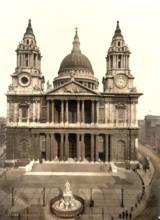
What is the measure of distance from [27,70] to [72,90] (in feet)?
30.3

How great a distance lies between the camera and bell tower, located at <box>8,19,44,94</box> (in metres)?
46.0

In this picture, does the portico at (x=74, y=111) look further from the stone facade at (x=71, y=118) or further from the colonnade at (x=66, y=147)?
the colonnade at (x=66, y=147)

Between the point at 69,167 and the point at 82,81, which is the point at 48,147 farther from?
the point at 82,81

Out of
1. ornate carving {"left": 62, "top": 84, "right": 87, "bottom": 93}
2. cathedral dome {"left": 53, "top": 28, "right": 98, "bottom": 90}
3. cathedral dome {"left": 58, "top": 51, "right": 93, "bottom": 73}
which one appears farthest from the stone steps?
cathedral dome {"left": 58, "top": 51, "right": 93, "bottom": 73}

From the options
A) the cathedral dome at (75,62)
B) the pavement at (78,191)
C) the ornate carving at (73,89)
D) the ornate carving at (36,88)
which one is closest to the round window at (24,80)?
the ornate carving at (36,88)

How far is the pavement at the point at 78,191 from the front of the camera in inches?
1013

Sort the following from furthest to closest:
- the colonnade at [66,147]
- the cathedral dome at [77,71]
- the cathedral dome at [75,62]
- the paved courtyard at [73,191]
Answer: the cathedral dome at [75,62], the cathedral dome at [77,71], the colonnade at [66,147], the paved courtyard at [73,191]

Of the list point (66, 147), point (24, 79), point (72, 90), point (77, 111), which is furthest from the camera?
point (24, 79)

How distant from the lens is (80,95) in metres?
44.4

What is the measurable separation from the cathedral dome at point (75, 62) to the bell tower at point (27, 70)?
1163 centimetres

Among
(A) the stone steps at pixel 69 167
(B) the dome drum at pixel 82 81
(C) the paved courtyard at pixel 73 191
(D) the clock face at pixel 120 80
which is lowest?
(C) the paved courtyard at pixel 73 191

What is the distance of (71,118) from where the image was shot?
45.7m

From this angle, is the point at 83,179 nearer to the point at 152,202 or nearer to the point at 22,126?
the point at 152,202

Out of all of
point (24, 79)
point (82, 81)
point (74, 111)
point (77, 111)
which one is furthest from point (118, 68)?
point (24, 79)
